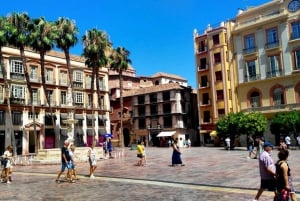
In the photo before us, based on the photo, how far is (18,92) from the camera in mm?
48969

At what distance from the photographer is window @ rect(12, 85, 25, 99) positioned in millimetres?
48500

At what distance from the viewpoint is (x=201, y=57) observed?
59.8 m

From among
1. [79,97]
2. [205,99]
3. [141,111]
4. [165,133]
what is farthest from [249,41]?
[79,97]

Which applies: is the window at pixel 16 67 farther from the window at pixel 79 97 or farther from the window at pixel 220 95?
the window at pixel 220 95

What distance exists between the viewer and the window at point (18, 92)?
48.5m

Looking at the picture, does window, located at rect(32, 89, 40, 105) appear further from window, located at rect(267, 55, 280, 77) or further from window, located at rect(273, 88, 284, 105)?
window, located at rect(273, 88, 284, 105)

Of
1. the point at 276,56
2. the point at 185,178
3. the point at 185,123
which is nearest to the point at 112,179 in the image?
the point at 185,178

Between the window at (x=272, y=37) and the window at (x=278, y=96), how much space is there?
6100 mm

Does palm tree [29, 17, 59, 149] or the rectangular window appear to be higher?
the rectangular window

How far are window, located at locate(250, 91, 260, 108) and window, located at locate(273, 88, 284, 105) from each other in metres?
2.35

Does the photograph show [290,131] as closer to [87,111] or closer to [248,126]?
[248,126]

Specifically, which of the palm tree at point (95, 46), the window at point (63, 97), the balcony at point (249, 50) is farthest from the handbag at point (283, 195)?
the window at point (63, 97)

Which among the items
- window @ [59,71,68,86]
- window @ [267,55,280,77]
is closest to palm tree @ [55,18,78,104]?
window @ [59,71,68,86]

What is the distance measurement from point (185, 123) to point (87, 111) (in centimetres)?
1710
